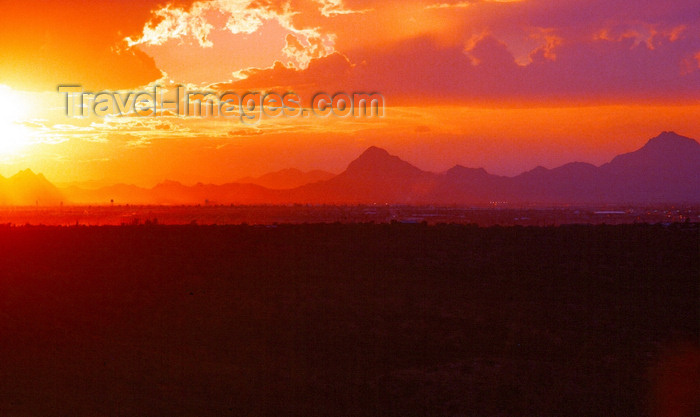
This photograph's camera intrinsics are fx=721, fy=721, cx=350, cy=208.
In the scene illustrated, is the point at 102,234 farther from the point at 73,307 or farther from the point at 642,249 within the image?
the point at 642,249

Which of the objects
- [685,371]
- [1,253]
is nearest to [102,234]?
[1,253]

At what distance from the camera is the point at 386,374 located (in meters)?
17.3

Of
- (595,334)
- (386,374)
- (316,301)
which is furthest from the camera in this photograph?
(316,301)

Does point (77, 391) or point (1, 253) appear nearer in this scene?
point (77, 391)

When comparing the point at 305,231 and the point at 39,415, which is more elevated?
the point at 305,231

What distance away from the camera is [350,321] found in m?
22.8

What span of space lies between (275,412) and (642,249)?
24.6m

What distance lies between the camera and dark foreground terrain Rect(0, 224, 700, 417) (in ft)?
50.9

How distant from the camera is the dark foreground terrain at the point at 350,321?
15508 millimetres

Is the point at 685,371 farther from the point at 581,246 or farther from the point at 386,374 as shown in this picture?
the point at 581,246

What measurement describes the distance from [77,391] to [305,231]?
75.5ft

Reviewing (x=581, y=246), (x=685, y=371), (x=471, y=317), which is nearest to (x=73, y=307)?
(x=471, y=317)

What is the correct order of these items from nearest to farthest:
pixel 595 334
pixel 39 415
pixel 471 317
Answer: pixel 39 415 < pixel 595 334 < pixel 471 317

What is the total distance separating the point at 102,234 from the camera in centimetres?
3769
